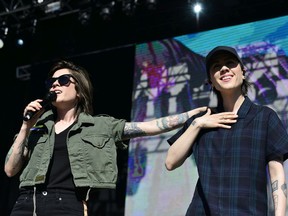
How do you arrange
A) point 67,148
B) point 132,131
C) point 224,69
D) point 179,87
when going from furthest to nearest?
1. point 179,87
2. point 132,131
3. point 67,148
4. point 224,69

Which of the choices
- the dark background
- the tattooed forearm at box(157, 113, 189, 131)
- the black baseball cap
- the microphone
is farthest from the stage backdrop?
the black baseball cap

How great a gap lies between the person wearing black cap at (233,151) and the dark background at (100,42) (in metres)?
2.98

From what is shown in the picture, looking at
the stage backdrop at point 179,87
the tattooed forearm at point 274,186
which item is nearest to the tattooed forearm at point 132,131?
the tattooed forearm at point 274,186

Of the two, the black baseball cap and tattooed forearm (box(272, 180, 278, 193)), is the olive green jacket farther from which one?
tattooed forearm (box(272, 180, 278, 193))

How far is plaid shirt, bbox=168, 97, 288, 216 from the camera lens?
52.2 inches

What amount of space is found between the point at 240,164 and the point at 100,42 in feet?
13.2

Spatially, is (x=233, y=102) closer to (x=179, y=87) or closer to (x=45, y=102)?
(x=45, y=102)

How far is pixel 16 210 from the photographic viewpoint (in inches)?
71.1

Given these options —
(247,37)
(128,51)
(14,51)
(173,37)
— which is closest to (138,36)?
(128,51)

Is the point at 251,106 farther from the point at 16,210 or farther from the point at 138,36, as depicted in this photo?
the point at 138,36

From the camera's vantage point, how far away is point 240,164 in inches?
53.7

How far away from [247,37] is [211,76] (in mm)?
2658

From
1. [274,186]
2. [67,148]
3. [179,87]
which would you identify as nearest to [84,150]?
[67,148]

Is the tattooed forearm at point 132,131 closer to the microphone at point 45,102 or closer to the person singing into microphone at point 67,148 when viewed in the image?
the person singing into microphone at point 67,148
